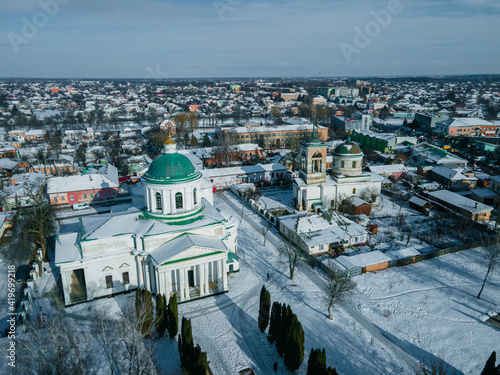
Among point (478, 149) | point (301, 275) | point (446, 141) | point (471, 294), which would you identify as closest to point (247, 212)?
point (301, 275)

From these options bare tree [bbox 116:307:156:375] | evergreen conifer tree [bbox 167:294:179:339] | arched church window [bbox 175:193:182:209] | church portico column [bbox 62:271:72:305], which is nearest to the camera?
bare tree [bbox 116:307:156:375]

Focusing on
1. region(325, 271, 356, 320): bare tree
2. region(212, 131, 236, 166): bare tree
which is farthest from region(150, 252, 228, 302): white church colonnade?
region(212, 131, 236, 166): bare tree

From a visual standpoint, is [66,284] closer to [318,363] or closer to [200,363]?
[200,363]

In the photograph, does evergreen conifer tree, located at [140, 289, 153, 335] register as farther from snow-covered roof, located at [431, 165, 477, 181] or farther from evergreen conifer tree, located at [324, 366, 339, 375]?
snow-covered roof, located at [431, 165, 477, 181]

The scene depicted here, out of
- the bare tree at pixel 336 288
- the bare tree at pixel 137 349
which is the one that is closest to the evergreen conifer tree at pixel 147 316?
the bare tree at pixel 137 349

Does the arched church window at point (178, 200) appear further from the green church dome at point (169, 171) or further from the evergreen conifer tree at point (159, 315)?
the evergreen conifer tree at point (159, 315)

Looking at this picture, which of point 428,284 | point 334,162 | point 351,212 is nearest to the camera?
point 428,284

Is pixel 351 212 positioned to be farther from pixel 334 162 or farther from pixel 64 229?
pixel 64 229
